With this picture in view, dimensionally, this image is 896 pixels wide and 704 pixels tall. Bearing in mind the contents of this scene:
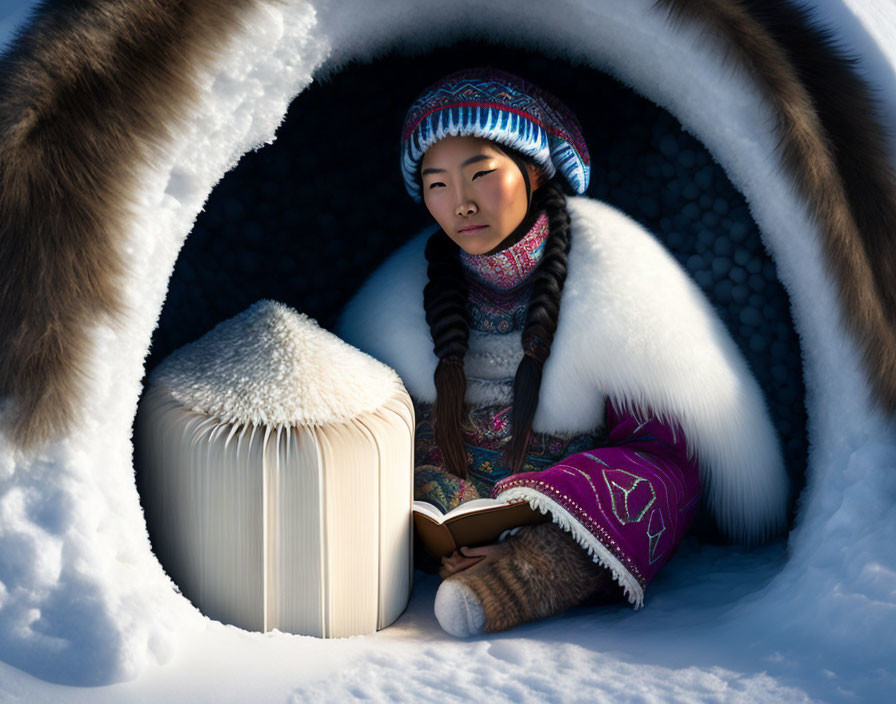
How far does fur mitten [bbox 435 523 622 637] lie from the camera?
0.86 m

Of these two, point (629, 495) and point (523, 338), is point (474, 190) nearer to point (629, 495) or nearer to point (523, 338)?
point (523, 338)

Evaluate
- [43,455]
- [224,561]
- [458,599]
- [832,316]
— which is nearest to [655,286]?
[832,316]

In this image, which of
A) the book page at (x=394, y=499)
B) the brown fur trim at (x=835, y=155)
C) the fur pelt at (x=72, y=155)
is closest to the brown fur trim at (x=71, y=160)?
A: the fur pelt at (x=72, y=155)

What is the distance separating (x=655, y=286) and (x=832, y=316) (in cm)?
19

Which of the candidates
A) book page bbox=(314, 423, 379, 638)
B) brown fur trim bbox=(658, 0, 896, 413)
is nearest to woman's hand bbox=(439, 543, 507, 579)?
book page bbox=(314, 423, 379, 638)

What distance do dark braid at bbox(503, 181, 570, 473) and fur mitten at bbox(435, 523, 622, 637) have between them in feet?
0.38

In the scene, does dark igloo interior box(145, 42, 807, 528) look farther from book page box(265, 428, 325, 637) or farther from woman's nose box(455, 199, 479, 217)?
book page box(265, 428, 325, 637)

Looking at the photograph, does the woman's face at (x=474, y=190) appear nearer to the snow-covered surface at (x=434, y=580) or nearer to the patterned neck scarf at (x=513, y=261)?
the patterned neck scarf at (x=513, y=261)

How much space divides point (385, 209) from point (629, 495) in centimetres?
54

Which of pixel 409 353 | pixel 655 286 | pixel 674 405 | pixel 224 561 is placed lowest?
pixel 224 561

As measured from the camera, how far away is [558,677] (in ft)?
2.48

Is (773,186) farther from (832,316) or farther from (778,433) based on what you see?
(778,433)

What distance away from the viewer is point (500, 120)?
0.97m

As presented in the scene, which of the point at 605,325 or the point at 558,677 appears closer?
the point at 558,677
